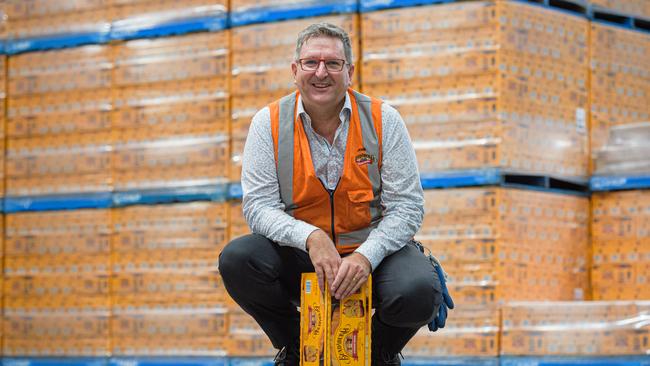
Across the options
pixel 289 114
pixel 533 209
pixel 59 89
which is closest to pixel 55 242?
pixel 59 89

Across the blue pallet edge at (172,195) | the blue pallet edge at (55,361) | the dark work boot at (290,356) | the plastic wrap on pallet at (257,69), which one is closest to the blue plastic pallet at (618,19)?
the plastic wrap on pallet at (257,69)

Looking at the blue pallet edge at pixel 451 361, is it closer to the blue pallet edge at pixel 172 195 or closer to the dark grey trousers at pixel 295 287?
the blue pallet edge at pixel 172 195

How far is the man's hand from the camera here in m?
3.42

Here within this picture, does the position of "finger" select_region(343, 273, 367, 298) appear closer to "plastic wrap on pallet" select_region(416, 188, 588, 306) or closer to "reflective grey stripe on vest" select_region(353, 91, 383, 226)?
"reflective grey stripe on vest" select_region(353, 91, 383, 226)

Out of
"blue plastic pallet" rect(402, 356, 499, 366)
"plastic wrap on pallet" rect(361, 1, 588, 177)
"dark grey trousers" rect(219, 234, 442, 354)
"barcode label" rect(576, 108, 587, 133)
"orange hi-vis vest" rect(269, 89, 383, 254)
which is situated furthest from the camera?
"barcode label" rect(576, 108, 587, 133)

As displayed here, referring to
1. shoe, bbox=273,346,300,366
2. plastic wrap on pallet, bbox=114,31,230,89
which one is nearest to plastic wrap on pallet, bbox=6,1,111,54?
plastic wrap on pallet, bbox=114,31,230,89

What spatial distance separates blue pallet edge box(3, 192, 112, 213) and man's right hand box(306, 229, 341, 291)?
11.8 ft

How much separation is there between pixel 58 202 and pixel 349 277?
4057 millimetres

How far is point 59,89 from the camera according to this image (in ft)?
23.3

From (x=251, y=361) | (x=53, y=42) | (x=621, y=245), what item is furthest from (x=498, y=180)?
(x=53, y=42)

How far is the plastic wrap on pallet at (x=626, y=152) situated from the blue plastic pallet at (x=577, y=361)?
Result: 3.70ft

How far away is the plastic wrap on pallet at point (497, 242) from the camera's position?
18.9ft

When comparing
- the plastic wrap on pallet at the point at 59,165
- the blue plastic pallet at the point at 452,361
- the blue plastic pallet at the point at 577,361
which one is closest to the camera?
the blue plastic pallet at the point at 577,361

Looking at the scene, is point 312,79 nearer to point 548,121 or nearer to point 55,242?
point 548,121
